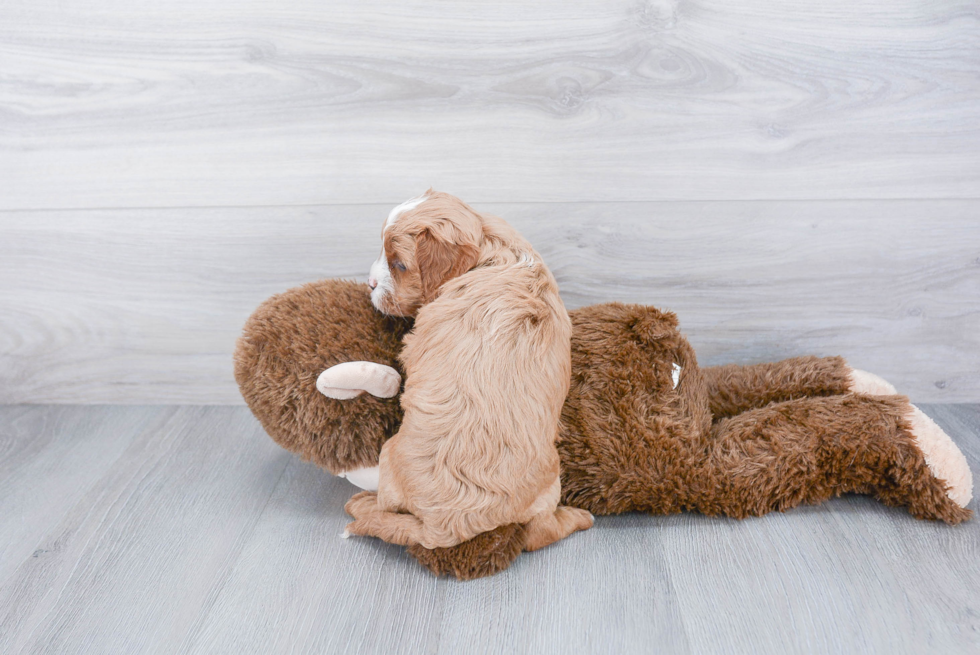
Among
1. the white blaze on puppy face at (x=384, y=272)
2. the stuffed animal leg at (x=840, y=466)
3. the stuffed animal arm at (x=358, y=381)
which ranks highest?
the white blaze on puppy face at (x=384, y=272)

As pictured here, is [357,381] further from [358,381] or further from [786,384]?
[786,384]

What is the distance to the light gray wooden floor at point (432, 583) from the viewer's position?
2.63 ft

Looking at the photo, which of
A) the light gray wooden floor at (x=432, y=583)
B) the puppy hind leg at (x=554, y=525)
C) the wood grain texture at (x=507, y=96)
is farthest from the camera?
the wood grain texture at (x=507, y=96)

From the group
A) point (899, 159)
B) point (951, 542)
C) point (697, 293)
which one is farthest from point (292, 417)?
point (899, 159)

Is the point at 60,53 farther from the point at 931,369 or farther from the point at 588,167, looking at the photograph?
the point at 931,369

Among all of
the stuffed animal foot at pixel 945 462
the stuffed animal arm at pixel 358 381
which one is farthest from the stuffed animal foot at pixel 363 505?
the stuffed animal foot at pixel 945 462

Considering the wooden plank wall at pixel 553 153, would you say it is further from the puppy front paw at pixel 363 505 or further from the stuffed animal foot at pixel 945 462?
the puppy front paw at pixel 363 505

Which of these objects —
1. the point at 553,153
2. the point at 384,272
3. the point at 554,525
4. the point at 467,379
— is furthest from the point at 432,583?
the point at 553,153

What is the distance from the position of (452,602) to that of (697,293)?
709 mm

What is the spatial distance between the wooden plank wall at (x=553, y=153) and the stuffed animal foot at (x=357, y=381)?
36 centimetres

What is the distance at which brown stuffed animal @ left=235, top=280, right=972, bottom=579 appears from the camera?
95cm

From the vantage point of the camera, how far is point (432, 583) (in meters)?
0.88

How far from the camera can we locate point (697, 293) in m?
1.24

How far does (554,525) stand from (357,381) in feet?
1.10
